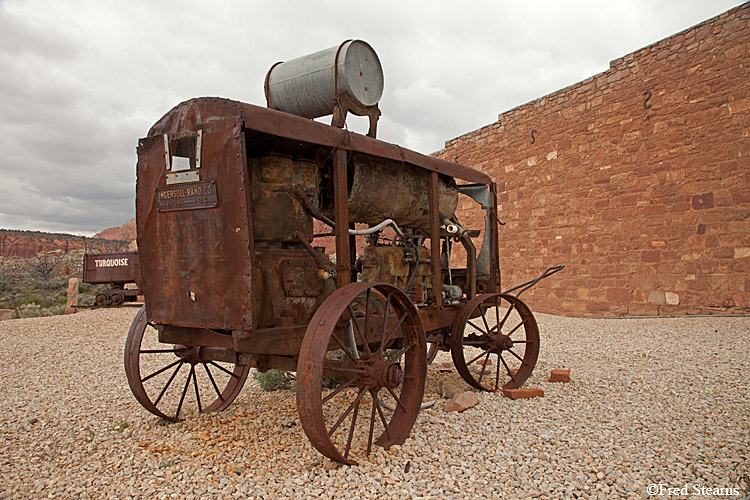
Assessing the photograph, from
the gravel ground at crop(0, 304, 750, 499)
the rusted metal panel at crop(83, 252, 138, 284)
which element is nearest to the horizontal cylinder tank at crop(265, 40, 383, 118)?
the gravel ground at crop(0, 304, 750, 499)

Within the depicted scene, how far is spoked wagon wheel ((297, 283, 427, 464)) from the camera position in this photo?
2.63m

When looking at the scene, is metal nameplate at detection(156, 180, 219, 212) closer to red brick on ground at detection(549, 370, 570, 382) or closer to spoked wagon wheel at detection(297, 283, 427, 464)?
spoked wagon wheel at detection(297, 283, 427, 464)

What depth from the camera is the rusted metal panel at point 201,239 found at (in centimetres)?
282

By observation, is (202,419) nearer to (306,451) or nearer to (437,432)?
(306,451)

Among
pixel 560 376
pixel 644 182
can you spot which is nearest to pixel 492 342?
pixel 560 376

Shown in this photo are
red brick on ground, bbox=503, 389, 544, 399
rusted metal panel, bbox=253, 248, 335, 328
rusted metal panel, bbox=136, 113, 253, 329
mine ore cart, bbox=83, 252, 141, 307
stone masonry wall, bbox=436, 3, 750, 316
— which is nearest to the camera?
rusted metal panel, bbox=136, 113, 253, 329

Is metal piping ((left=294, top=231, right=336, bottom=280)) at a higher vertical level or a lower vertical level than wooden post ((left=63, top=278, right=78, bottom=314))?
higher

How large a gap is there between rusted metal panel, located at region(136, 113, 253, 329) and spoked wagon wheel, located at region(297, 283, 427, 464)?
0.50 m

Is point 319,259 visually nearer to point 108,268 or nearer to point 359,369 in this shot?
point 359,369

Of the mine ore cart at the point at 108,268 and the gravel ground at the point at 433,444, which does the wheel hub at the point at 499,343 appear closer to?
the gravel ground at the point at 433,444

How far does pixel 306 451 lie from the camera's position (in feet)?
10.4

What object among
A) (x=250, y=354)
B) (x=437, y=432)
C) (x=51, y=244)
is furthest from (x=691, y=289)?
(x=51, y=244)

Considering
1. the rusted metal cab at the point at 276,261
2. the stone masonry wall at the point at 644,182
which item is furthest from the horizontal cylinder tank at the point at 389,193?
the stone masonry wall at the point at 644,182

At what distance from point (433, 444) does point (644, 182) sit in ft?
23.9
